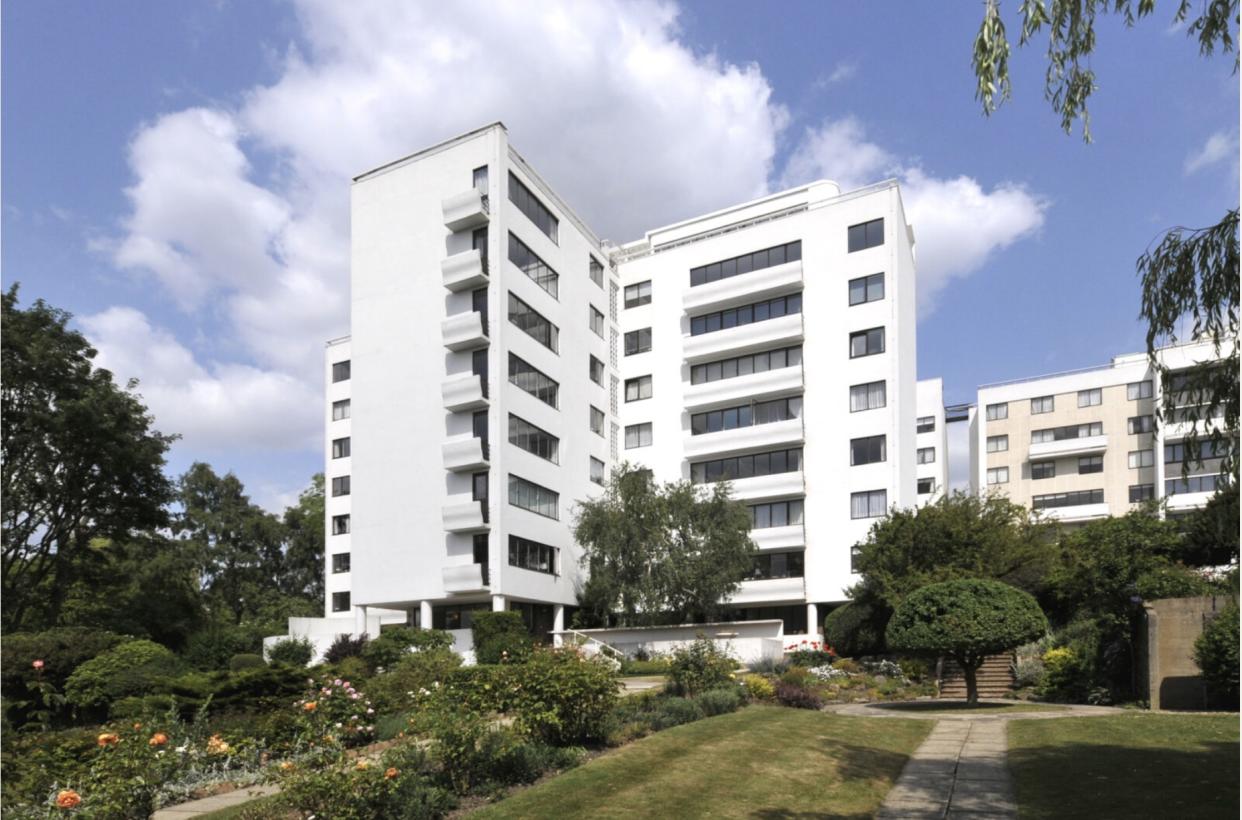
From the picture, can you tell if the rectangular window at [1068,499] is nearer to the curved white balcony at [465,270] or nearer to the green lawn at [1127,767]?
the curved white balcony at [465,270]

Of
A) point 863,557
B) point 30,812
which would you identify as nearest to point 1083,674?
point 863,557

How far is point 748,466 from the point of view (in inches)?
2089

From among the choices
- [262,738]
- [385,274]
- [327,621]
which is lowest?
[327,621]

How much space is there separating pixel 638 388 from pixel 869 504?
49.5ft

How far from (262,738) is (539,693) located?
533 cm

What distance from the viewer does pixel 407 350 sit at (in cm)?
4766

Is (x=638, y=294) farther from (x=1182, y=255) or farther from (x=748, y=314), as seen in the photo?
(x=1182, y=255)

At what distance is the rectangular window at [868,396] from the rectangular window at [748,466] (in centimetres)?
392

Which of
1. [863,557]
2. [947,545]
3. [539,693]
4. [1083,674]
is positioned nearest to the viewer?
[539,693]

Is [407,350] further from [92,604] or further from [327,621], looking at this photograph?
[92,604]

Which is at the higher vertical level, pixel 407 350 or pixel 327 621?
pixel 407 350

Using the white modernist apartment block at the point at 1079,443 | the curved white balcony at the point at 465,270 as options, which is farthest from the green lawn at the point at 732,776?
the white modernist apartment block at the point at 1079,443

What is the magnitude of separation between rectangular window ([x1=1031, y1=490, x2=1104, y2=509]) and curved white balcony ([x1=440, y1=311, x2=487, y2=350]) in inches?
1968

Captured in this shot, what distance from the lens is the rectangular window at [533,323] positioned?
46.4m
